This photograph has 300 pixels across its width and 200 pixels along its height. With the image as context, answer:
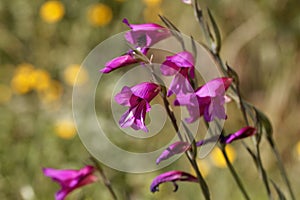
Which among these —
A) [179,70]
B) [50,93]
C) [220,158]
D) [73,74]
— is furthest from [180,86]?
[73,74]

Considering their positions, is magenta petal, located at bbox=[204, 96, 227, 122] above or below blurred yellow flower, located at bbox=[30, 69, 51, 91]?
above

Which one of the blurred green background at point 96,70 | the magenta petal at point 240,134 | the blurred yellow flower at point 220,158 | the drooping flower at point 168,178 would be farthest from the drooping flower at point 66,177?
the blurred yellow flower at point 220,158

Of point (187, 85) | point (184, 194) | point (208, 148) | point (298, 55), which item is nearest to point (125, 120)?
point (187, 85)

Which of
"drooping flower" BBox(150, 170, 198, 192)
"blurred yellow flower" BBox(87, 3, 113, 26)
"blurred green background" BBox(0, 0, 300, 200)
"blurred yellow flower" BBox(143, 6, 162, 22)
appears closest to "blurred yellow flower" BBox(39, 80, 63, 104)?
"blurred green background" BBox(0, 0, 300, 200)

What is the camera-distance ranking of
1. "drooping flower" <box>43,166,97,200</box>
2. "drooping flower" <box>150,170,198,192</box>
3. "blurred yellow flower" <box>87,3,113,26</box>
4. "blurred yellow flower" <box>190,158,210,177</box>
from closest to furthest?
"drooping flower" <box>150,170,198,192</box>, "drooping flower" <box>43,166,97,200</box>, "blurred yellow flower" <box>190,158,210,177</box>, "blurred yellow flower" <box>87,3,113,26</box>

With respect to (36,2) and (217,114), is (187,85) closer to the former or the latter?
(217,114)

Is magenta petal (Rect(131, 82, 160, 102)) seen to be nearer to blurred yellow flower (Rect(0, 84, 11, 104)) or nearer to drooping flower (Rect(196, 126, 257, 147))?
drooping flower (Rect(196, 126, 257, 147))

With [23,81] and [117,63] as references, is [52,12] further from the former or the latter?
[117,63]
